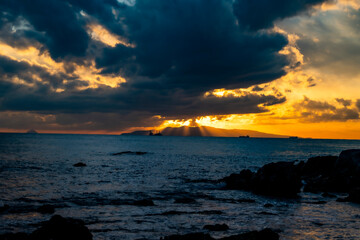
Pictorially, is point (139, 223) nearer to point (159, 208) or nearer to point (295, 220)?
point (159, 208)

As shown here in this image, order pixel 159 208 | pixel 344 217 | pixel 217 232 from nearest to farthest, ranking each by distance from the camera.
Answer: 1. pixel 217 232
2. pixel 344 217
3. pixel 159 208

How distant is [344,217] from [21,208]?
988 inches

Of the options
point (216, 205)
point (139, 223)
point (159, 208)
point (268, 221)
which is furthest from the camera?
point (216, 205)

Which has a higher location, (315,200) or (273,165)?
(273,165)

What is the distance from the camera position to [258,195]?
2967 cm

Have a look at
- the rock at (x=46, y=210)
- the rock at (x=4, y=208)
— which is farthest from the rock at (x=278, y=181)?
the rock at (x=4, y=208)

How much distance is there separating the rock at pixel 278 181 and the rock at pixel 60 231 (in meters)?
23.0

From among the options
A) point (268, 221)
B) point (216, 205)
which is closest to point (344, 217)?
point (268, 221)

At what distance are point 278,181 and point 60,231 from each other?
2472cm

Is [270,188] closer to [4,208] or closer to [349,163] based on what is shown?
[349,163]

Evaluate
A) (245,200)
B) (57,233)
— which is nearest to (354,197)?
(245,200)

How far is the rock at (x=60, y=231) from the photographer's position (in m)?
12.5

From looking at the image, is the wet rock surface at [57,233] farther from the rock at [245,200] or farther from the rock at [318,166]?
the rock at [318,166]

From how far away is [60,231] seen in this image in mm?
12703
